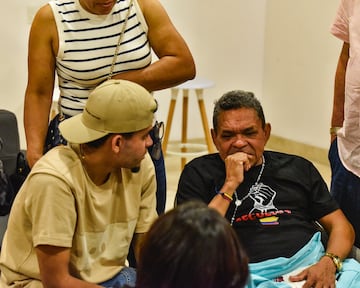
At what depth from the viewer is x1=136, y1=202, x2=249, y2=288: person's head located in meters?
0.86

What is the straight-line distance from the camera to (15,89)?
4094 mm

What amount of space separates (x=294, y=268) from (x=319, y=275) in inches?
3.4

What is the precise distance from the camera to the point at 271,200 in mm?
1975

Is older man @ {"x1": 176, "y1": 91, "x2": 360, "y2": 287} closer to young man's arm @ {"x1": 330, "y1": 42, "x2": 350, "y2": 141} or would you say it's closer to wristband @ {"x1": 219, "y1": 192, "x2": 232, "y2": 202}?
wristband @ {"x1": 219, "y1": 192, "x2": 232, "y2": 202}

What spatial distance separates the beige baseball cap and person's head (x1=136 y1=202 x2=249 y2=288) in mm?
619

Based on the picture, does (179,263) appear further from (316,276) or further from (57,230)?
(316,276)

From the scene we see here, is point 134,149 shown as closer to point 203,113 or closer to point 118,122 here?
point 118,122

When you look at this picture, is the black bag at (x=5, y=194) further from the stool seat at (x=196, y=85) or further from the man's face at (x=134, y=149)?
the stool seat at (x=196, y=85)

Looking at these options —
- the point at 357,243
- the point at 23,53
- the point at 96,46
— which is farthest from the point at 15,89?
the point at 357,243

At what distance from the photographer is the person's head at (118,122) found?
1498mm

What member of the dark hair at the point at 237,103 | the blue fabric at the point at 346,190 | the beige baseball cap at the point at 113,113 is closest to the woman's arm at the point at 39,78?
the beige baseball cap at the point at 113,113

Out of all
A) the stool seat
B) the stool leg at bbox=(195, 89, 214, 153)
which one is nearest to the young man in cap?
the stool seat

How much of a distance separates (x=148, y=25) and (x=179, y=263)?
108 cm

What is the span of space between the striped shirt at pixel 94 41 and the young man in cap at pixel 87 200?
224 mm
